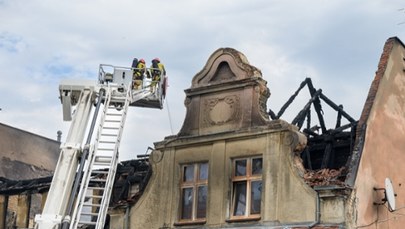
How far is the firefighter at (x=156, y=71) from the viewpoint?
20.5 meters

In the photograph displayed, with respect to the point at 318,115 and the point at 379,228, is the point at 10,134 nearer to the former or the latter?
the point at 318,115

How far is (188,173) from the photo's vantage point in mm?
19828

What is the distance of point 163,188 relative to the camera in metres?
19.9

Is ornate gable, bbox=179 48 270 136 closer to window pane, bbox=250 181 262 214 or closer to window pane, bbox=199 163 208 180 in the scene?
window pane, bbox=199 163 208 180

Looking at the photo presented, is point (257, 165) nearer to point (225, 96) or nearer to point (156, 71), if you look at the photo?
point (225, 96)

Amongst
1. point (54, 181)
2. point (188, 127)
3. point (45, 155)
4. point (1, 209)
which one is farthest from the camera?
point (45, 155)

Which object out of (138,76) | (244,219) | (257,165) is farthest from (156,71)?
(244,219)

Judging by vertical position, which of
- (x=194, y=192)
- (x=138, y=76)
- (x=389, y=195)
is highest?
(x=138, y=76)

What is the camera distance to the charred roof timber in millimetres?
19328

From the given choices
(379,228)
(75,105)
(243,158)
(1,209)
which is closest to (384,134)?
(379,228)

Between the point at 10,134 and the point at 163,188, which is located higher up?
the point at 10,134

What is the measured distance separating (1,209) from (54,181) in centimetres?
1261

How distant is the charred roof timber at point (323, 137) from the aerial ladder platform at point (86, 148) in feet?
13.0

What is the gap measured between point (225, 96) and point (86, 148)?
14.2ft
